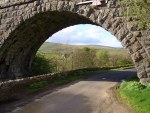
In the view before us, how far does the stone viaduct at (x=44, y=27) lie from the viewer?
22.3 ft

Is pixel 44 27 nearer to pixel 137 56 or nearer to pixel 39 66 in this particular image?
pixel 39 66

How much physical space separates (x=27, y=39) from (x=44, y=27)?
170 cm

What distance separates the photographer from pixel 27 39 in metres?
12.2

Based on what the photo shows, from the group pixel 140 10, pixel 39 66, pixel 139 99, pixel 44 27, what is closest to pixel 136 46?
pixel 140 10

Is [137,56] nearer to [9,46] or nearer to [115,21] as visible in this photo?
[115,21]

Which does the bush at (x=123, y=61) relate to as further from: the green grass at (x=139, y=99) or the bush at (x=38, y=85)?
the green grass at (x=139, y=99)

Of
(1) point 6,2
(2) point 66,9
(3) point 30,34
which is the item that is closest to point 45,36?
(3) point 30,34

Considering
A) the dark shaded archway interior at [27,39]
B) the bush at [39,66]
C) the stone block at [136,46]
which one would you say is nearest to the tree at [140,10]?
the stone block at [136,46]

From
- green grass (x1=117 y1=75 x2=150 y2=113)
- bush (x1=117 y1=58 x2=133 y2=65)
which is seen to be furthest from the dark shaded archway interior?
bush (x1=117 y1=58 x2=133 y2=65)

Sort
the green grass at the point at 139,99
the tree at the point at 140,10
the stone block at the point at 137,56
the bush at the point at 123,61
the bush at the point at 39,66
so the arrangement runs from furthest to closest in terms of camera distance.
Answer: the bush at the point at 123,61
the bush at the point at 39,66
the stone block at the point at 137,56
the tree at the point at 140,10
the green grass at the point at 139,99

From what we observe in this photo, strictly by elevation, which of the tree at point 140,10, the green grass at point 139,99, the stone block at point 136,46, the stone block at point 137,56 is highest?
the tree at point 140,10

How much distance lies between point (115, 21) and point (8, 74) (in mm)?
9551

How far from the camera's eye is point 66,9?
8203 millimetres

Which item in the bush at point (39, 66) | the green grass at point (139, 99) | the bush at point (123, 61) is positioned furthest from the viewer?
the bush at point (123, 61)
